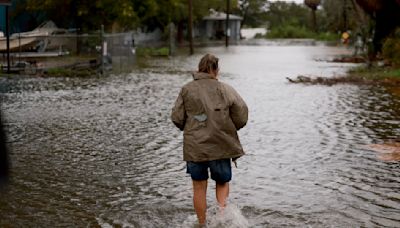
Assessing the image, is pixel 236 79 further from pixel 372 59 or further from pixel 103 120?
pixel 103 120

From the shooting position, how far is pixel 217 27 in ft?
283

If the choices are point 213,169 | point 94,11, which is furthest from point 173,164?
point 94,11

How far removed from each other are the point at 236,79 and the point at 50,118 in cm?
1084

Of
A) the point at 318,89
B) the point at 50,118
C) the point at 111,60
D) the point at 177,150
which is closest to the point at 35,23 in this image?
the point at 111,60

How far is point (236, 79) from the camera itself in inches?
945

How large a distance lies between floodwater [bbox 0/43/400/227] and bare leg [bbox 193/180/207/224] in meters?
0.19

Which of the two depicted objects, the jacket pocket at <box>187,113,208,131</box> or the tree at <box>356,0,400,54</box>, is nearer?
the jacket pocket at <box>187,113,208,131</box>

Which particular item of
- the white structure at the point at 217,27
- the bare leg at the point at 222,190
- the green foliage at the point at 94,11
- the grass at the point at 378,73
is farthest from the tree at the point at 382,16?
the white structure at the point at 217,27

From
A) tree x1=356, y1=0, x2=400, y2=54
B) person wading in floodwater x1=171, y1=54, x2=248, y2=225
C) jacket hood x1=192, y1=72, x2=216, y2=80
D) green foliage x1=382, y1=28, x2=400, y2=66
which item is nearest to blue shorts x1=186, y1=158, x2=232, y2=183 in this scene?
person wading in floodwater x1=171, y1=54, x2=248, y2=225

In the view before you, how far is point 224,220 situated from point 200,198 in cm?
37

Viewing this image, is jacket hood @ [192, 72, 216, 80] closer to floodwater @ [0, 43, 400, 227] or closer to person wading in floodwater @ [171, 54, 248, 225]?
person wading in floodwater @ [171, 54, 248, 225]

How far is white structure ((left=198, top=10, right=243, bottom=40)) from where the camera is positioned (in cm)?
8112

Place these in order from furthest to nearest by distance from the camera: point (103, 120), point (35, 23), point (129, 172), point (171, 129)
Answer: point (35, 23), point (103, 120), point (171, 129), point (129, 172)

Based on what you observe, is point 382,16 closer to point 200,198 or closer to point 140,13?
point 140,13
